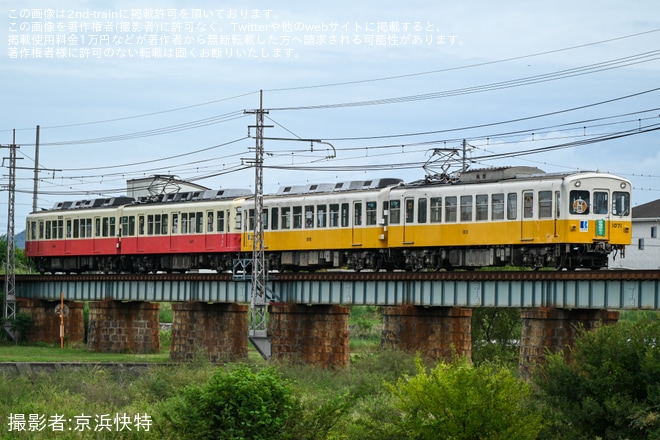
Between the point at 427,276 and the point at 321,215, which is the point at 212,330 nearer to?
the point at 321,215

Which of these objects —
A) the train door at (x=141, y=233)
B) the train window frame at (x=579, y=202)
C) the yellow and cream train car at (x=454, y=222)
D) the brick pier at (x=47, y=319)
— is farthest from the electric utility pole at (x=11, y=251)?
the train window frame at (x=579, y=202)

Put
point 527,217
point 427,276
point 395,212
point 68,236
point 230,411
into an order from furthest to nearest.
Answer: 1. point 68,236
2. point 395,212
3. point 427,276
4. point 527,217
5. point 230,411

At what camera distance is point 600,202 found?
41.1 meters

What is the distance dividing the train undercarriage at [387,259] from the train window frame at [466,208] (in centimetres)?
125

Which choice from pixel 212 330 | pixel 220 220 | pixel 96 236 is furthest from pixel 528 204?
pixel 96 236

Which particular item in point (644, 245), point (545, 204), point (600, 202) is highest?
point (600, 202)

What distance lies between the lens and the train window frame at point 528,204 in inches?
1620

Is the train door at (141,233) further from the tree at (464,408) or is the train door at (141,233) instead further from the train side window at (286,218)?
the tree at (464,408)

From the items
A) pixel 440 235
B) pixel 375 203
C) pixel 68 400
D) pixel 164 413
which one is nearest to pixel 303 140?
pixel 375 203

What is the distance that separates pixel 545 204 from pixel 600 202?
1938mm

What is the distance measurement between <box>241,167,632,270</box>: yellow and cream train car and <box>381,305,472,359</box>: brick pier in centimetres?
207

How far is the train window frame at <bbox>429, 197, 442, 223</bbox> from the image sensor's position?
146ft

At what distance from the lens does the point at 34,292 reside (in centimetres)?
6944

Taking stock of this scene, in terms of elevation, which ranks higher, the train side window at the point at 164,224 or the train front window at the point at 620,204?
the train front window at the point at 620,204
